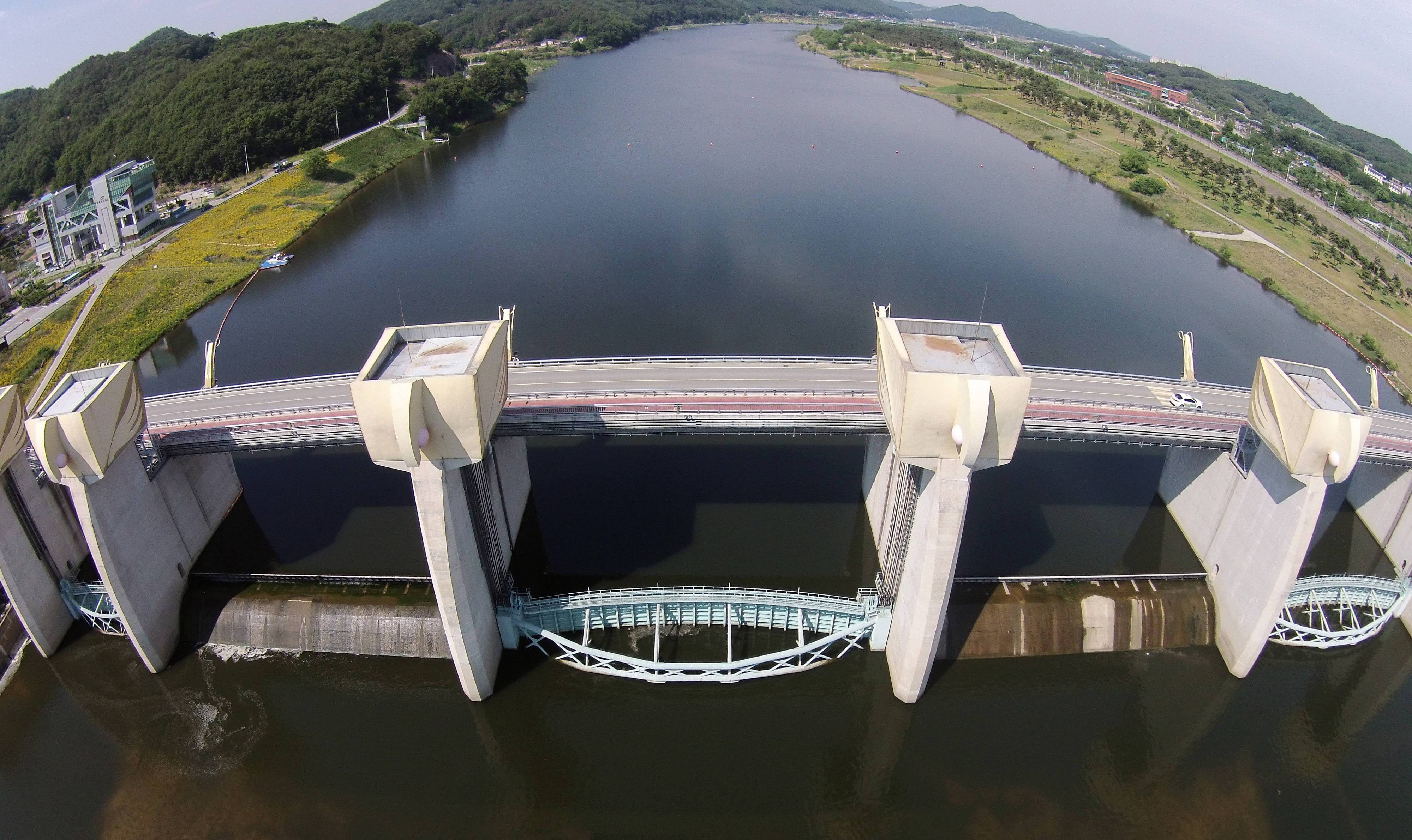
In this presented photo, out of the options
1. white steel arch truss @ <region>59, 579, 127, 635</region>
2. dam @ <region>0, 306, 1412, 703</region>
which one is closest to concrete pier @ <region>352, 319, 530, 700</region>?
dam @ <region>0, 306, 1412, 703</region>

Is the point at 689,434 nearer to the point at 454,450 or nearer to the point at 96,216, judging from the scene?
the point at 454,450

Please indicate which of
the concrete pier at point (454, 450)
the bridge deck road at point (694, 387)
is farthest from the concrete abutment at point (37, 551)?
the concrete pier at point (454, 450)

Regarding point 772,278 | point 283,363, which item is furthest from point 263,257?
point 772,278

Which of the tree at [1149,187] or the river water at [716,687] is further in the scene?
the tree at [1149,187]

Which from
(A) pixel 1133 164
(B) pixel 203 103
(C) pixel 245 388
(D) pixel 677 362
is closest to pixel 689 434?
(D) pixel 677 362

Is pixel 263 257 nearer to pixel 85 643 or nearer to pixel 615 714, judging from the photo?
pixel 85 643

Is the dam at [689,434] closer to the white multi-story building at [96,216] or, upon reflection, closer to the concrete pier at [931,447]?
the concrete pier at [931,447]
